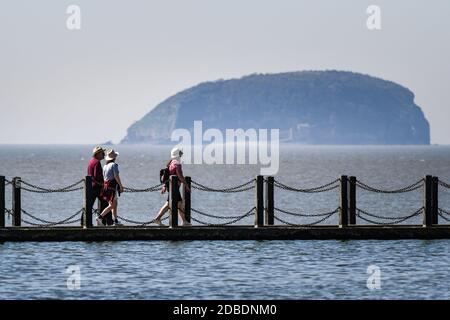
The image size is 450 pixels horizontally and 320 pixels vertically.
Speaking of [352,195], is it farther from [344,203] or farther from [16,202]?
[16,202]

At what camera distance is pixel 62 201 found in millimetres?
56688

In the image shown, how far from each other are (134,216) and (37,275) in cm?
2299

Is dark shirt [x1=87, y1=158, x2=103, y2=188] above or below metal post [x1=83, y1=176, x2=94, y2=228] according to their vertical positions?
above

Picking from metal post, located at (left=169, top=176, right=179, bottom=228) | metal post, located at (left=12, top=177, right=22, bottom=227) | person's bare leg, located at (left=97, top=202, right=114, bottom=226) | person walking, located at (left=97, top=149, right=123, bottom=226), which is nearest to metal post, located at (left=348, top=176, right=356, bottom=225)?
metal post, located at (left=169, top=176, right=179, bottom=228)

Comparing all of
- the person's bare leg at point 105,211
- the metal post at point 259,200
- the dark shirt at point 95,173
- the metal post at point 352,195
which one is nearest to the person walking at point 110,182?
the person's bare leg at point 105,211

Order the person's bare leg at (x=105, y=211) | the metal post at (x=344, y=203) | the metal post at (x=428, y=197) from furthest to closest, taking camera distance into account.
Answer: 1. the metal post at (x=428, y=197)
2. the metal post at (x=344, y=203)
3. the person's bare leg at (x=105, y=211)

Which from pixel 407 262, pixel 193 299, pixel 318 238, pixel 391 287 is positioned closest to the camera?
pixel 193 299

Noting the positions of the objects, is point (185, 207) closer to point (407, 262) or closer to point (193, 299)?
point (407, 262)

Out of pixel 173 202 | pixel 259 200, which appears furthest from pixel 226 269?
pixel 259 200

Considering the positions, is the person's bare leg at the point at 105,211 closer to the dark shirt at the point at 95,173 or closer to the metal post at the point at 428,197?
the dark shirt at the point at 95,173

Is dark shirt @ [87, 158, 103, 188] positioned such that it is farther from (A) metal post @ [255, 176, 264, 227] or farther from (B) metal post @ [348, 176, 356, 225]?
(B) metal post @ [348, 176, 356, 225]
